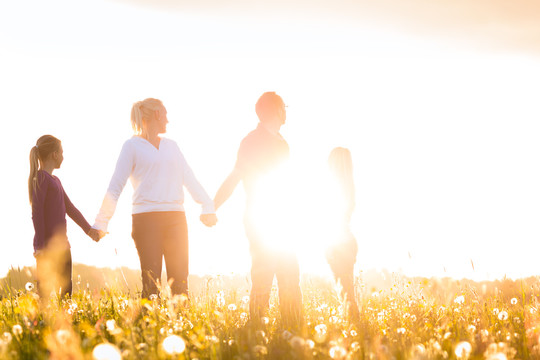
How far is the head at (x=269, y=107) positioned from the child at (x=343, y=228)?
3.69 feet

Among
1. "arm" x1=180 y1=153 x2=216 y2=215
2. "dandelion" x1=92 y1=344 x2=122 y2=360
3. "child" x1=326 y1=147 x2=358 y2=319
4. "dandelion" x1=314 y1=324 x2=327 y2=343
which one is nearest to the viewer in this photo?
"dandelion" x1=92 y1=344 x2=122 y2=360

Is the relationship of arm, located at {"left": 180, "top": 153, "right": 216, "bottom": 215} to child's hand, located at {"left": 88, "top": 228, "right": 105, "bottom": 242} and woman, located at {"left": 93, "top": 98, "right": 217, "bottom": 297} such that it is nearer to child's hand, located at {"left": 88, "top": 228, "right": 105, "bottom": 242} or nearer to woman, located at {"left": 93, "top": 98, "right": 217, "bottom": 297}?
woman, located at {"left": 93, "top": 98, "right": 217, "bottom": 297}

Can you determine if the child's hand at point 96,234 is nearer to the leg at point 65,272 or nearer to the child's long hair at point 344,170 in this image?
the leg at point 65,272

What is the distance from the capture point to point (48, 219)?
760 centimetres

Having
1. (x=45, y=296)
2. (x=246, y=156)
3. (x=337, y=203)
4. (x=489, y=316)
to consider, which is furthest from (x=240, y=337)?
(x=45, y=296)

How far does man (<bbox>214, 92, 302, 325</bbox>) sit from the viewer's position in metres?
6.02

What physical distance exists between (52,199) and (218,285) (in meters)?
2.85

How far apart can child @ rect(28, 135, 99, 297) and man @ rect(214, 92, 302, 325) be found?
262 cm

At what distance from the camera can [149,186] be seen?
6445 mm

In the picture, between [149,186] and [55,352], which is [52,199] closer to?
[149,186]

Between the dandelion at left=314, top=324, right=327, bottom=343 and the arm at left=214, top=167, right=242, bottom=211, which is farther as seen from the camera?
the arm at left=214, top=167, right=242, bottom=211

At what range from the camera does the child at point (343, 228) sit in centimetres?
693

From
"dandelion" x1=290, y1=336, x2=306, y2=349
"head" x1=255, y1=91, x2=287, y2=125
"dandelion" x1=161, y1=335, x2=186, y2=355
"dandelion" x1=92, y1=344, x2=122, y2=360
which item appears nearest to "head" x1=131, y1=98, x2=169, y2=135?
"head" x1=255, y1=91, x2=287, y2=125

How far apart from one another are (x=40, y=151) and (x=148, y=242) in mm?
2355
